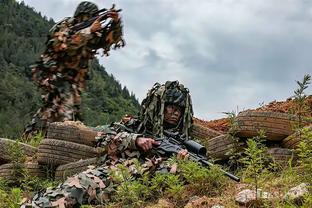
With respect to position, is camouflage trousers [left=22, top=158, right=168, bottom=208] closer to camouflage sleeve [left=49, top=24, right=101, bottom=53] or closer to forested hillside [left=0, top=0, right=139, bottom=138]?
camouflage sleeve [left=49, top=24, right=101, bottom=53]

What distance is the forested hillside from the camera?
40.1 meters

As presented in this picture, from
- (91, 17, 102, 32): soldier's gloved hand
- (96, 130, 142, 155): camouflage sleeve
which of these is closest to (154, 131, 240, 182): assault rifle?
(96, 130, 142, 155): camouflage sleeve

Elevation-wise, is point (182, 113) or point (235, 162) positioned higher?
point (182, 113)

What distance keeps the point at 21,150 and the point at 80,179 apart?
2202mm

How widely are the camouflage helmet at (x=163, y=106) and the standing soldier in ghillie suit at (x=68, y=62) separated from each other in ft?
8.90

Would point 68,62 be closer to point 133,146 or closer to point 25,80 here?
point 133,146

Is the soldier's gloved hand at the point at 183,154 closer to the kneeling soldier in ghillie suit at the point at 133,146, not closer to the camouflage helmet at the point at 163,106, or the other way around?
the kneeling soldier in ghillie suit at the point at 133,146

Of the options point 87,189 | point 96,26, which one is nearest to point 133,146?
point 87,189

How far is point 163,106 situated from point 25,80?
1628 inches

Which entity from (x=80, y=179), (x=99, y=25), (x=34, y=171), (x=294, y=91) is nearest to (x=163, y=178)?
(x=80, y=179)

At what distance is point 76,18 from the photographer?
10.0m

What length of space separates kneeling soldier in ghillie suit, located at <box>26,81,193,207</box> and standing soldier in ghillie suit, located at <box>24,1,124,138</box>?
250 cm

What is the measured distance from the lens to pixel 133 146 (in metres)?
6.44

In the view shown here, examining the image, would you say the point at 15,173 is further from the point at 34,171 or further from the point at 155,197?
the point at 155,197
